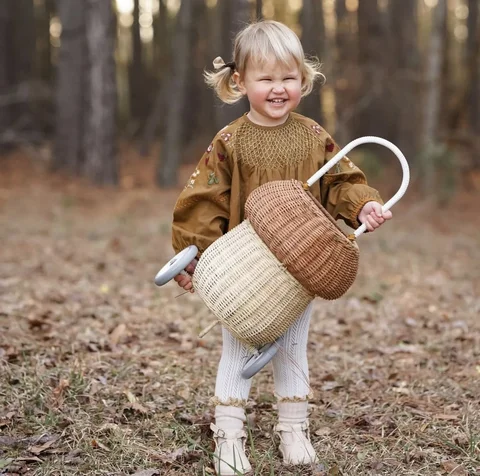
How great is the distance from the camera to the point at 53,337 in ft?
15.0

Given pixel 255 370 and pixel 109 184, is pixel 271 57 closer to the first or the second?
pixel 255 370

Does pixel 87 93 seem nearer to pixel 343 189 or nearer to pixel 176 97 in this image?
pixel 176 97

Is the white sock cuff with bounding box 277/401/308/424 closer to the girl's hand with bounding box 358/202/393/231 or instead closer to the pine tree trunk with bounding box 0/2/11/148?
the girl's hand with bounding box 358/202/393/231

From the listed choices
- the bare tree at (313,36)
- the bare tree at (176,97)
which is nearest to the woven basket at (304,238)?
the bare tree at (176,97)

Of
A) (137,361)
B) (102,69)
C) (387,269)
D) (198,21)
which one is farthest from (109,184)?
(198,21)

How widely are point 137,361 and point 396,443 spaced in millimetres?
1702

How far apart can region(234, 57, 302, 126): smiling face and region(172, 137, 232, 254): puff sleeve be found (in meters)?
0.24

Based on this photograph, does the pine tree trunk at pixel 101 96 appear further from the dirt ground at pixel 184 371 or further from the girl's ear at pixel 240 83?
the girl's ear at pixel 240 83

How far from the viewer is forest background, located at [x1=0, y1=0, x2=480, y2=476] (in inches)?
131

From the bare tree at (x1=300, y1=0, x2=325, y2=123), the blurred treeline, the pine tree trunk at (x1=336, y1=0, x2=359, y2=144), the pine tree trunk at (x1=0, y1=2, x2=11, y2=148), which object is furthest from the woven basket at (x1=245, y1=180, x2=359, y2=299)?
the pine tree trunk at (x1=0, y1=2, x2=11, y2=148)

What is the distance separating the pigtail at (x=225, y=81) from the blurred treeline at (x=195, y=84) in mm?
4622

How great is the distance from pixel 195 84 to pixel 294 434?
74.6 feet

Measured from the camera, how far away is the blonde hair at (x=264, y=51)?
2893mm

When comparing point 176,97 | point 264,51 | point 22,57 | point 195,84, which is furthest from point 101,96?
point 195,84
